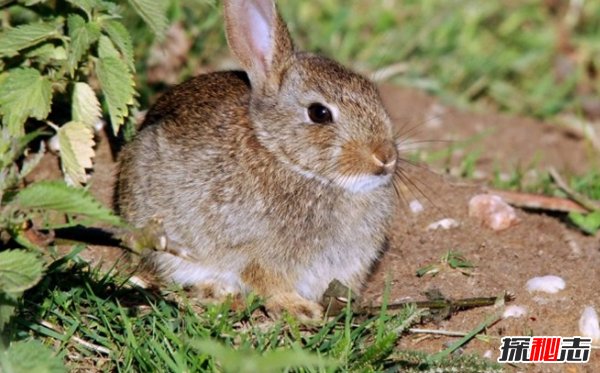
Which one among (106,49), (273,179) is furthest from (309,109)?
(106,49)

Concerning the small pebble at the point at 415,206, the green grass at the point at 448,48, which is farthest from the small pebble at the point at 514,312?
the green grass at the point at 448,48

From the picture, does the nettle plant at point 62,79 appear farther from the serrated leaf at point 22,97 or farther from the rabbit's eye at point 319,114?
the rabbit's eye at point 319,114

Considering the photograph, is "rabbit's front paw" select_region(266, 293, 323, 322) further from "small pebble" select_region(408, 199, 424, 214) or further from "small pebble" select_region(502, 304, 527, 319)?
"small pebble" select_region(408, 199, 424, 214)

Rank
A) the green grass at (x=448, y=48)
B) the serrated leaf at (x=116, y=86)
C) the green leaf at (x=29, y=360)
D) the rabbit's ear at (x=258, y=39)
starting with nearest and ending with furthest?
the green leaf at (x=29, y=360) → the serrated leaf at (x=116, y=86) → the rabbit's ear at (x=258, y=39) → the green grass at (x=448, y=48)

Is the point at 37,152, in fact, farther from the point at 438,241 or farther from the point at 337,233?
the point at 438,241

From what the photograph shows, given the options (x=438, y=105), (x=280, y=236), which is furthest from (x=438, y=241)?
(x=438, y=105)

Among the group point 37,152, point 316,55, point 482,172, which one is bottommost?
point 482,172
